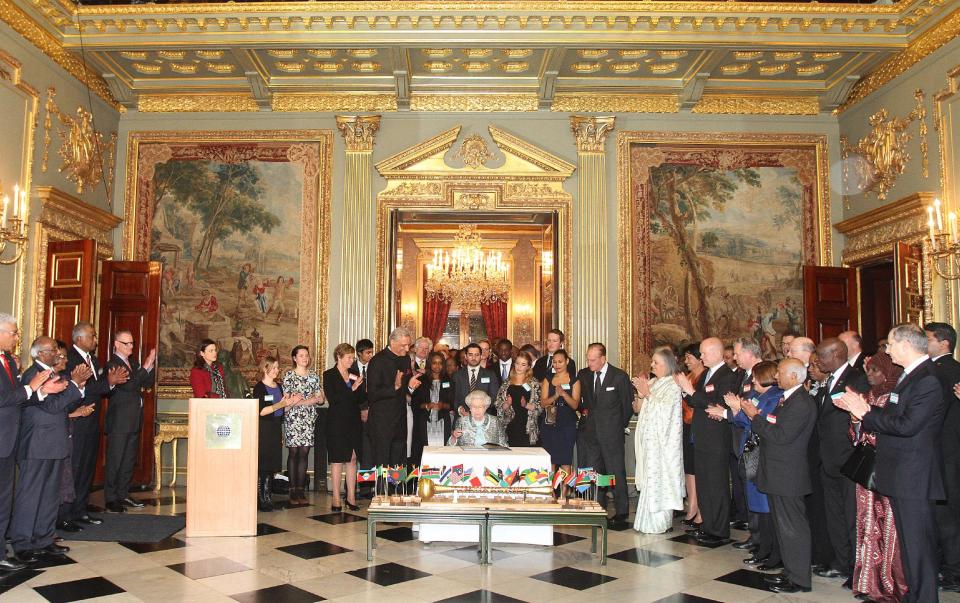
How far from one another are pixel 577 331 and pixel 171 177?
5.69 meters

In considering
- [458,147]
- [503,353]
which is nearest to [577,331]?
[503,353]

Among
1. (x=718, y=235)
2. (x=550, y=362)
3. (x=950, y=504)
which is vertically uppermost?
(x=718, y=235)

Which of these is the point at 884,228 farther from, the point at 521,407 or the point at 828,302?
the point at 521,407

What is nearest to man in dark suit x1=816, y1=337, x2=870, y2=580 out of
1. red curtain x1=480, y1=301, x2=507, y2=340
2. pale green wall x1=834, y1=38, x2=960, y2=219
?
pale green wall x1=834, y1=38, x2=960, y2=219

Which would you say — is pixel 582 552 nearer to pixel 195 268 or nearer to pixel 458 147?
pixel 458 147

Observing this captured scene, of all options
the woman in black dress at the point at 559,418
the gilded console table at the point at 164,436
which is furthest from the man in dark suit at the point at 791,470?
the gilded console table at the point at 164,436

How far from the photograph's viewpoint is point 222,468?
6.40 m

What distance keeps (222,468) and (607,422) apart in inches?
138

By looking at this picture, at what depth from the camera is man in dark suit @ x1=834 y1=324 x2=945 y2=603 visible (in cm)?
423

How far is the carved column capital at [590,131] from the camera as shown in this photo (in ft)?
32.2

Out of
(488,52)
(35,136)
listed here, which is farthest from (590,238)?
(35,136)

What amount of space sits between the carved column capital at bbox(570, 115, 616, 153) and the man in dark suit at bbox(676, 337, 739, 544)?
13.8 feet

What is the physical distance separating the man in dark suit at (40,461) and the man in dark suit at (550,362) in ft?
15.3

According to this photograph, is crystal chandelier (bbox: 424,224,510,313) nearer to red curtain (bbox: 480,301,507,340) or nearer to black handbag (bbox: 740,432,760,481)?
red curtain (bbox: 480,301,507,340)
